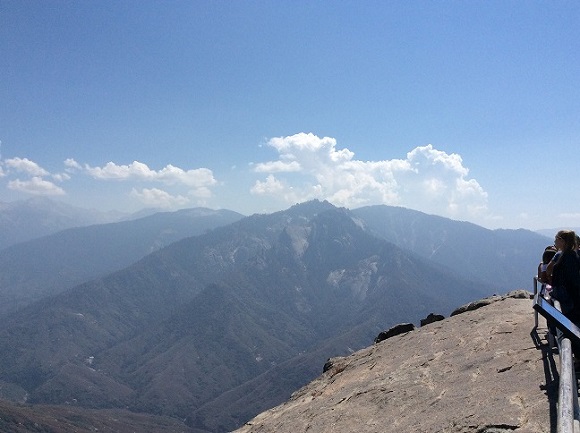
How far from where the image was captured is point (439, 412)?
12.1m

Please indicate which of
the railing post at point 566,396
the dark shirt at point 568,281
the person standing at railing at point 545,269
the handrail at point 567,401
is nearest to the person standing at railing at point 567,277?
the dark shirt at point 568,281

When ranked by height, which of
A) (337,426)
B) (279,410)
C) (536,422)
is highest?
(536,422)

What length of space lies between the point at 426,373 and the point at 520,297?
45.5 feet

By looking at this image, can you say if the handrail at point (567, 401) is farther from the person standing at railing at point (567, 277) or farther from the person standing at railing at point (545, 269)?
the person standing at railing at point (545, 269)

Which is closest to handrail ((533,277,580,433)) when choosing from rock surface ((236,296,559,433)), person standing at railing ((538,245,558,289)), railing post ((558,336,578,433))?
railing post ((558,336,578,433))

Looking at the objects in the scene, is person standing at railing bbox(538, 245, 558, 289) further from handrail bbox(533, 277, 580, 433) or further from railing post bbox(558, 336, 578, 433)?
handrail bbox(533, 277, 580, 433)

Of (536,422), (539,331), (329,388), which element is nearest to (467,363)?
(539,331)

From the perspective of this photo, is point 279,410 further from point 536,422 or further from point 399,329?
point 536,422

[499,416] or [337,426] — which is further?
Answer: [337,426]

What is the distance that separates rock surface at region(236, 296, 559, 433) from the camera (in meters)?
10.5

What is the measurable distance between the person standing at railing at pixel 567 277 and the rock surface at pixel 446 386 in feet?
4.88

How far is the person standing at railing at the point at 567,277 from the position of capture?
10.9 m

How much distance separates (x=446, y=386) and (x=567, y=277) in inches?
216

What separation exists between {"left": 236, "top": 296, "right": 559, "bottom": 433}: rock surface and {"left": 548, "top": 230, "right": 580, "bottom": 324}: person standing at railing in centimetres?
149
